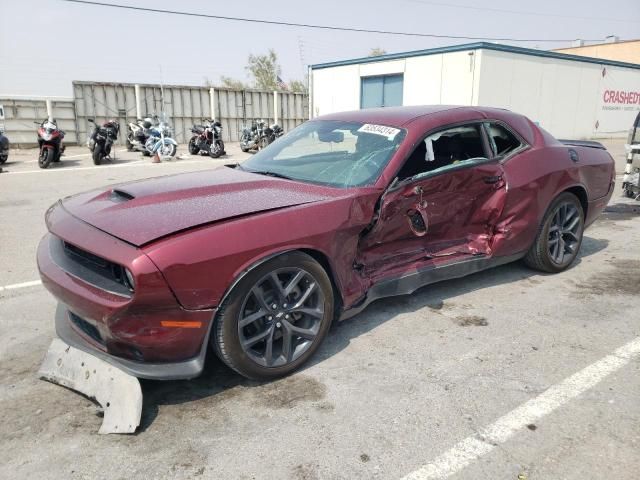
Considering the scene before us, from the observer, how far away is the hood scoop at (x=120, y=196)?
3.11 meters

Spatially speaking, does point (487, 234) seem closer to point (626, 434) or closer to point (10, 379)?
A: point (626, 434)

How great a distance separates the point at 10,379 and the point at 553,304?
3834 millimetres

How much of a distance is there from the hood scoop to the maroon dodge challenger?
0.01m

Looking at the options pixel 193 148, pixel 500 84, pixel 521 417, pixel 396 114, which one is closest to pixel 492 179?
pixel 396 114

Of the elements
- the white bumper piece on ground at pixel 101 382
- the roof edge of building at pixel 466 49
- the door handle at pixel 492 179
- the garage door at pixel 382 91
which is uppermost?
the roof edge of building at pixel 466 49

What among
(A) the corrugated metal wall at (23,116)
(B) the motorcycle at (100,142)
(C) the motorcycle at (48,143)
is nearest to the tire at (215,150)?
(B) the motorcycle at (100,142)

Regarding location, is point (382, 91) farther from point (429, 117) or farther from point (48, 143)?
point (429, 117)

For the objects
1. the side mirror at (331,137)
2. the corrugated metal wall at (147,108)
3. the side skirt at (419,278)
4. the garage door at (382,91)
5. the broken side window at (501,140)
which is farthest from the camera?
the garage door at (382,91)

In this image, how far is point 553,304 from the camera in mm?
4141

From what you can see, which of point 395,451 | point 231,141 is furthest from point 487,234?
point 231,141

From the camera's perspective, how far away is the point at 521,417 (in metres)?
2.63

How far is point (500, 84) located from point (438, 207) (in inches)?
694

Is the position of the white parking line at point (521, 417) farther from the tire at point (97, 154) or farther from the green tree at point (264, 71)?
the green tree at point (264, 71)

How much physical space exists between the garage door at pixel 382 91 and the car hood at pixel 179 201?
1907 centimetres
